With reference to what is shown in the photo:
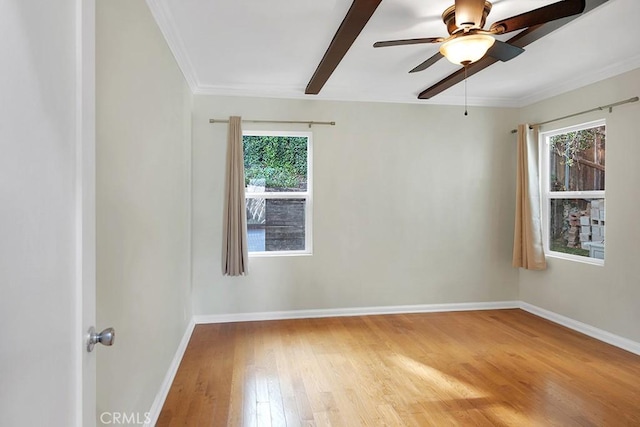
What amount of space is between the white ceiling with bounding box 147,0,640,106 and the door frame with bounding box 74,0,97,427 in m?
1.42

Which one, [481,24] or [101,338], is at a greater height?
[481,24]

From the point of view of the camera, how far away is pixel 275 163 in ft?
13.3

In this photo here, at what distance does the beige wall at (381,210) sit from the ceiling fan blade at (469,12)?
7.15ft

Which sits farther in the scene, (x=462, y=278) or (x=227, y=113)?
(x=462, y=278)

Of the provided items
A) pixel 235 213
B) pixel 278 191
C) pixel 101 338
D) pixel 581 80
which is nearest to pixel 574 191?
pixel 581 80

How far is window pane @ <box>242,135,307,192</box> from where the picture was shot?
4.01 m

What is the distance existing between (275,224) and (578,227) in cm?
325

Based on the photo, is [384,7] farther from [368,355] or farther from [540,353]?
[540,353]

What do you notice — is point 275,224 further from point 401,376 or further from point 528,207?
point 528,207

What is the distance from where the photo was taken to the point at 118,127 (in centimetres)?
156

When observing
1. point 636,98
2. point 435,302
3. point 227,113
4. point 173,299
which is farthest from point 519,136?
point 173,299

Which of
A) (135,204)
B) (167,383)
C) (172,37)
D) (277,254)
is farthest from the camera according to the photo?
(277,254)

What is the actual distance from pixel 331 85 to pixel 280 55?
93 cm

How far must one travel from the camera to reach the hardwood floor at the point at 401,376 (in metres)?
2.22
